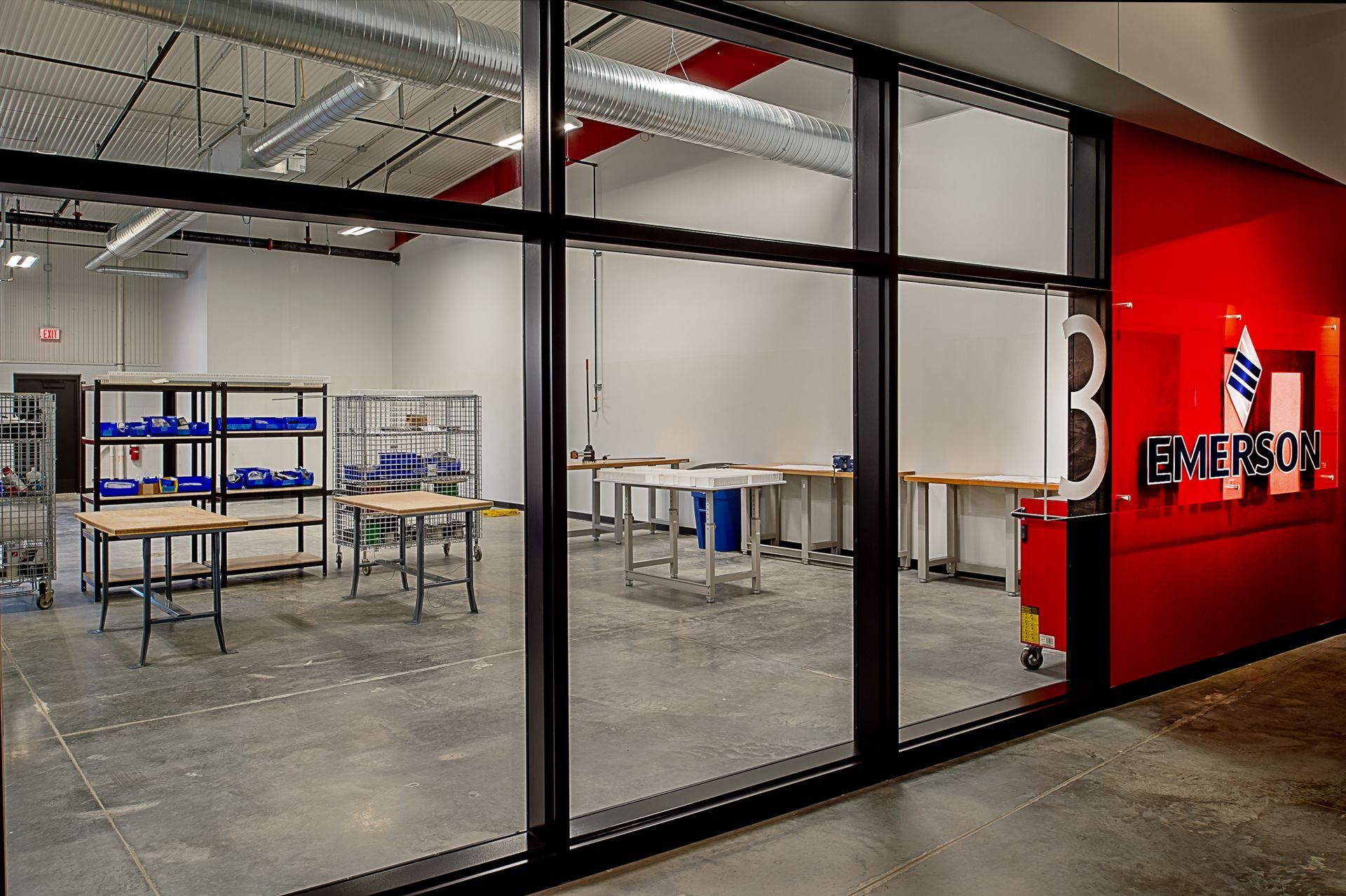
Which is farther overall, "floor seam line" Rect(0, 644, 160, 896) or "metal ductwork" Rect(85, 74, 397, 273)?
"floor seam line" Rect(0, 644, 160, 896)

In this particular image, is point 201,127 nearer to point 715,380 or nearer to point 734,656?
point 734,656

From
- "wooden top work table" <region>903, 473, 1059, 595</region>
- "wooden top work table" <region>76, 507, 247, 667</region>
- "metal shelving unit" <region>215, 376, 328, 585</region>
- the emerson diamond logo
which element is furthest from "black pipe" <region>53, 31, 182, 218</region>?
"wooden top work table" <region>903, 473, 1059, 595</region>

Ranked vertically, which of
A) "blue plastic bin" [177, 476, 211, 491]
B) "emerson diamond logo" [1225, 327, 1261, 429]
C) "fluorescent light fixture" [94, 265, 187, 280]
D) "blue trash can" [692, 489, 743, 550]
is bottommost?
"blue trash can" [692, 489, 743, 550]

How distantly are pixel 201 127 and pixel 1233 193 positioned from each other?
15.9 feet

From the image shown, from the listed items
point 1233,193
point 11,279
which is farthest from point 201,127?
point 1233,193

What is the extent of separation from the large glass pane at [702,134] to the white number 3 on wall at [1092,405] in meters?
1.23

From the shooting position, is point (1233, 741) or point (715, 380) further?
point (715, 380)

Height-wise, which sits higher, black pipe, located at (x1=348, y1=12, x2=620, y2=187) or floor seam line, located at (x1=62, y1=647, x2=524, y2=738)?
black pipe, located at (x1=348, y1=12, x2=620, y2=187)

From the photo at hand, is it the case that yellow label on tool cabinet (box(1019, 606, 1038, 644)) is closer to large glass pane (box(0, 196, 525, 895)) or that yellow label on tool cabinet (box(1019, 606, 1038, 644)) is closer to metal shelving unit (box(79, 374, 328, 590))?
large glass pane (box(0, 196, 525, 895))

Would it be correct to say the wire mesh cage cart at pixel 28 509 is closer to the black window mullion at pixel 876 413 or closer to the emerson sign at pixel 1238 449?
the black window mullion at pixel 876 413

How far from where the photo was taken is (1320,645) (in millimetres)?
5383

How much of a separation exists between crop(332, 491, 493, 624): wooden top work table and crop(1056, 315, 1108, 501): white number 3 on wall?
3.06m

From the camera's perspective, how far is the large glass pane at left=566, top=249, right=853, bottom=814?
12.9 ft

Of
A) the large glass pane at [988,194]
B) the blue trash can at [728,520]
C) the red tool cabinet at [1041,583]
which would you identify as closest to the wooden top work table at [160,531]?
the blue trash can at [728,520]
